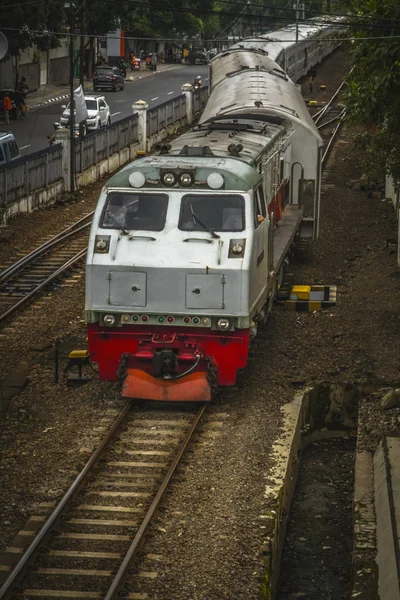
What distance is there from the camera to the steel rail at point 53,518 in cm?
876

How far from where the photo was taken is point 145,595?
8.71 m

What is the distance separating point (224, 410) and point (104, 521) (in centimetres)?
348

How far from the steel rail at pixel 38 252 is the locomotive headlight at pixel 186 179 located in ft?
25.9

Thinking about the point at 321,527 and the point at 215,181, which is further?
the point at 215,181

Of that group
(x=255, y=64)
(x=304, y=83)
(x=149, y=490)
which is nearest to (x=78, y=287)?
(x=149, y=490)

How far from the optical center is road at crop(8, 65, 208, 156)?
4278cm

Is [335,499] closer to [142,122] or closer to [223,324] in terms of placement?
[223,324]

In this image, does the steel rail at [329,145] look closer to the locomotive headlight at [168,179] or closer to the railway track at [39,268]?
the railway track at [39,268]

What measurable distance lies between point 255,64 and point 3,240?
9236mm

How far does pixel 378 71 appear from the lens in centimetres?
1471

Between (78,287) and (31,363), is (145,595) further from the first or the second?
(78,287)

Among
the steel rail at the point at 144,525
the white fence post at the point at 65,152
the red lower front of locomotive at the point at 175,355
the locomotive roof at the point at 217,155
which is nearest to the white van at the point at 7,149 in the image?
the white fence post at the point at 65,152

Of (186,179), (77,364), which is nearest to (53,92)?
(77,364)

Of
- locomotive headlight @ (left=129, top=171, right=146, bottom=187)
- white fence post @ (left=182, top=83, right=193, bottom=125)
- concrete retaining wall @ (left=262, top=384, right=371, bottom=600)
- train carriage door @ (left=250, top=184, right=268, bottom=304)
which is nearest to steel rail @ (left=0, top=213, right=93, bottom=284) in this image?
train carriage door @ (left=250, top=184, right=268, bottom=304)
